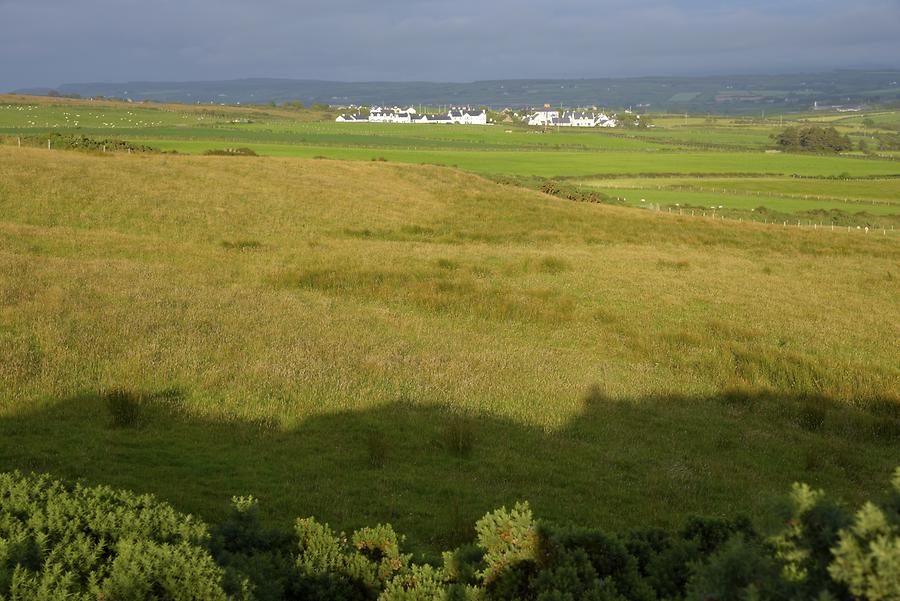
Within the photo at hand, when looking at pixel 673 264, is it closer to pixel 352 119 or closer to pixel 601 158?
pixel 601 158

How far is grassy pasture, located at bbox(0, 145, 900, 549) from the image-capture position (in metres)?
9.02

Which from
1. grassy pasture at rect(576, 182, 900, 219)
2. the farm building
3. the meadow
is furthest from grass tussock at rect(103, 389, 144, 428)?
the farm building

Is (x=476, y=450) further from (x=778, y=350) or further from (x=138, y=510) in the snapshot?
(x=778, y=350)

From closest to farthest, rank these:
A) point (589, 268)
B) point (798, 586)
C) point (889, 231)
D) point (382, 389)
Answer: point (798, 586) < point (382, 389) < point (589, 268) < point (889, 231)

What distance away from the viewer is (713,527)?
Result: 5.95m

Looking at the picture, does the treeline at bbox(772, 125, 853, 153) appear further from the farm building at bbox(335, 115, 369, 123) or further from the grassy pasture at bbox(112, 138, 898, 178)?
the farm building at bbox(335, 115, 369, 123)

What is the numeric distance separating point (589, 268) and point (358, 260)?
7.97m

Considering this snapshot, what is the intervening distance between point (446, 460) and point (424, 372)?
3.74m

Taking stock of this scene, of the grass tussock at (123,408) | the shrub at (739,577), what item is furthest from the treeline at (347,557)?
the grass tussock at (123,408)

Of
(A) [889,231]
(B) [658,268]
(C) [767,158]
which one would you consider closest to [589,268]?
(B) [658,268]

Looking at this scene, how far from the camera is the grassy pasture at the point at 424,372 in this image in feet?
29.6

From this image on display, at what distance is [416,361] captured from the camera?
554 inches

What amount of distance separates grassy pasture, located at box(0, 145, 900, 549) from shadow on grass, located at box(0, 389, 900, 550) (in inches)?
1.6

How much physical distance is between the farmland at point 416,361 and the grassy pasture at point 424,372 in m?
0.05
